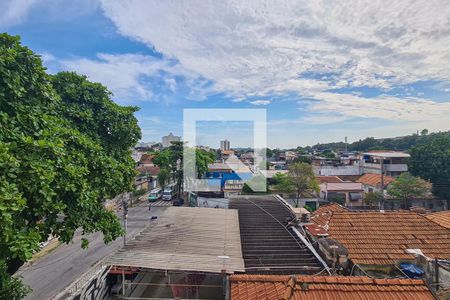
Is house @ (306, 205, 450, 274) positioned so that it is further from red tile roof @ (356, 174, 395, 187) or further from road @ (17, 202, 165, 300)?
red tile roof @ (356, 174, 395, 187)

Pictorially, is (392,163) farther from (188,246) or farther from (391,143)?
(391,143)

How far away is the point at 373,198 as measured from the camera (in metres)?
21.8

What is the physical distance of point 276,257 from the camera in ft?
20.9

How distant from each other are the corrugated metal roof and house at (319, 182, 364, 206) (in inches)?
692

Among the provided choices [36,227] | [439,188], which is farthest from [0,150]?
[439,188]

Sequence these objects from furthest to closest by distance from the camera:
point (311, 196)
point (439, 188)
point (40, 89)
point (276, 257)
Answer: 1. point (311, 196)
2. point (439, 188)
3. point (276, 257)
4. point (40, 89)

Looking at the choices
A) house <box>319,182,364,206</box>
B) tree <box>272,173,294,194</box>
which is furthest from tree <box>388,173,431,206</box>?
tree <box>272,173,294,194</box>

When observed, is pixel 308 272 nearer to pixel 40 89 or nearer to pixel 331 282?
pixel 331 282

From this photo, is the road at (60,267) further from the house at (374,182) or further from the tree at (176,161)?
the house at (374,182)

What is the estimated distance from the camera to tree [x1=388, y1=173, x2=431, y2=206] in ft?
66.7

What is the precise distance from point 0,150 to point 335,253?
5947mm

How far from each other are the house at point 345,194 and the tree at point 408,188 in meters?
3.13

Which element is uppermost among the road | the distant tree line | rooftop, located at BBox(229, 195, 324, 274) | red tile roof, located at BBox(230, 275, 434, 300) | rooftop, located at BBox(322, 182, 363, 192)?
the distant tree line

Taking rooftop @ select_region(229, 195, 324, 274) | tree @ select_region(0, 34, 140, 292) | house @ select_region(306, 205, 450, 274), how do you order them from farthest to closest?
1. house @ select_region(306, 205, 450, 274)
2. rooftop @ select_region(229, 195, 324, 274)
3. tree @ select_region(0, 34, 140, 292)
